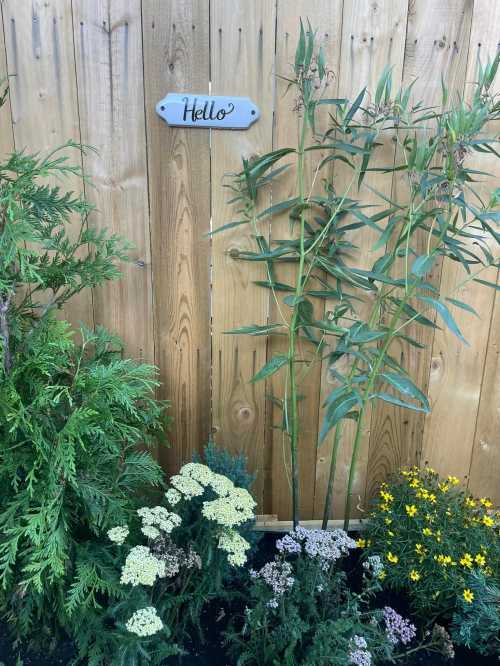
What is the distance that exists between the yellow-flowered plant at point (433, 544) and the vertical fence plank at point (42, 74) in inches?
61.6

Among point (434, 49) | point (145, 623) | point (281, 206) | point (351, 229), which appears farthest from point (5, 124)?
point (145, 623)

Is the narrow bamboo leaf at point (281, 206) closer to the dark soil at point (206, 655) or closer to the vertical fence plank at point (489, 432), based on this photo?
the vertical fence plank at point (489, 432)

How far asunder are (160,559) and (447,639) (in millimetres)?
895

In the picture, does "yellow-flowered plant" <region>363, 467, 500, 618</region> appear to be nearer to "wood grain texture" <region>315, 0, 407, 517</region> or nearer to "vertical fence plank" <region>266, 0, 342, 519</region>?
"vertical fence plank" <region>266, 0, 342, 519</region>

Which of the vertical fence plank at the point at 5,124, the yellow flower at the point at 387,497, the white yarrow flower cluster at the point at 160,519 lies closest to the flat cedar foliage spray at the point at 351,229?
the yellow flower at the point at 387,497

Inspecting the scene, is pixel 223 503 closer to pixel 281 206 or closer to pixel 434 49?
pixel 281 206

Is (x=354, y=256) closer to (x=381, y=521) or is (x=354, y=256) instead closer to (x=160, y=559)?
(x=381, y=521)

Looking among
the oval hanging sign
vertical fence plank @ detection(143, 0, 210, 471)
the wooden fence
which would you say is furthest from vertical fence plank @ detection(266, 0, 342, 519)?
vertical fence plank @ detection(143, 0, 210, 471)

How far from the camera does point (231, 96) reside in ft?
5.46

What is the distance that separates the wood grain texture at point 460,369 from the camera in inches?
71.3

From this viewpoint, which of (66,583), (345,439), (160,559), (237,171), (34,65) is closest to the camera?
(160,559)

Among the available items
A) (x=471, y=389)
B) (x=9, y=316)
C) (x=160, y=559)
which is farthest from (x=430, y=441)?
(x=9, y=316)

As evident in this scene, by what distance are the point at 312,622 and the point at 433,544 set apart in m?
0.46

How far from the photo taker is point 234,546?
4.56 ft
